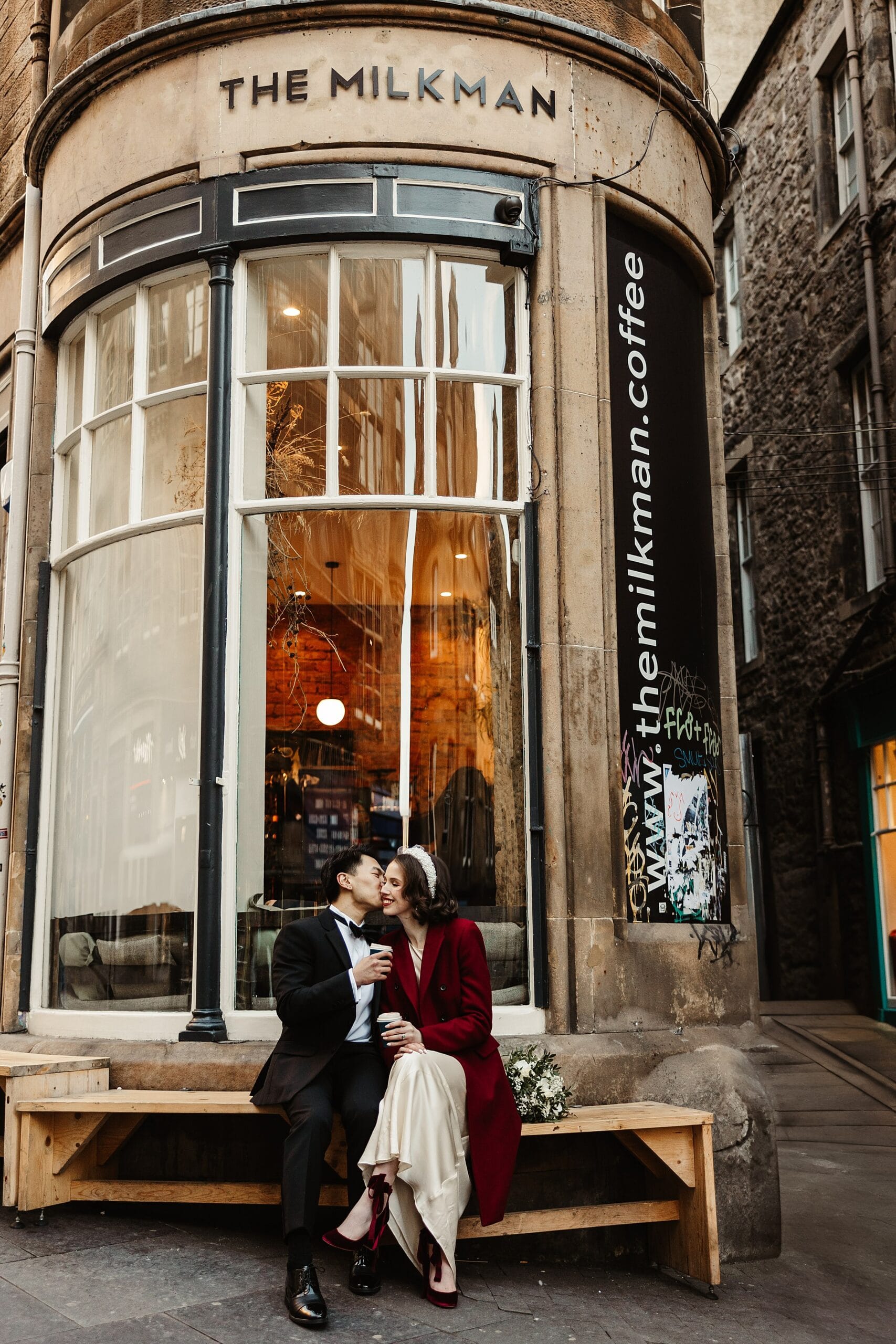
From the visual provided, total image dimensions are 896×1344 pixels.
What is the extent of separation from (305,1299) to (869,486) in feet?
43.2

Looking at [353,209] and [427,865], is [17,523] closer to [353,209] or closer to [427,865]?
[353,209]

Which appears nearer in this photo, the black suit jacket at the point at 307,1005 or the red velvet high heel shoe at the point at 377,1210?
the red velvet high heel shoe at the point at 377,1210

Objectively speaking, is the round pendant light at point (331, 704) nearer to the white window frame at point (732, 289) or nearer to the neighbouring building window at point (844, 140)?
the neighbouring building window at point (844, 140)

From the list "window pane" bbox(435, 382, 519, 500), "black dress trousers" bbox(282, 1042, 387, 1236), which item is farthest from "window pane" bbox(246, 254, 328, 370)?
"black dress trousers" bbox(282, 1042, 387, 1236)

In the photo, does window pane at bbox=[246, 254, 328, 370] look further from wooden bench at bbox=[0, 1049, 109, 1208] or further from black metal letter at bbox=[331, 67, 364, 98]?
wooden bench at bbox=[0, 1049, 109, 1208]

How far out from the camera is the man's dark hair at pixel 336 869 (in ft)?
20.3

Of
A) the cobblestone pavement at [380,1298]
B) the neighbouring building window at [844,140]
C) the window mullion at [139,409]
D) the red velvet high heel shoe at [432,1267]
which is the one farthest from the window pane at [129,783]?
the neighbouring building window at [844,140]

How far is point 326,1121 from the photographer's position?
5.53 m

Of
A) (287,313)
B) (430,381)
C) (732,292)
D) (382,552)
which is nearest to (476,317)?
(430,381)

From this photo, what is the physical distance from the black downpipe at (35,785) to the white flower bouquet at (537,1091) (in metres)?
3.26

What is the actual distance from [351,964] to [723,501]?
432cm

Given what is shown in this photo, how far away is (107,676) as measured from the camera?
7930 mm

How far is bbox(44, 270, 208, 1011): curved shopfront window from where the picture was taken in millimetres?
7395

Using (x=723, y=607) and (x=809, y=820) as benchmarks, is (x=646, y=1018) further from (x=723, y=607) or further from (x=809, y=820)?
(x=809, y=820)
